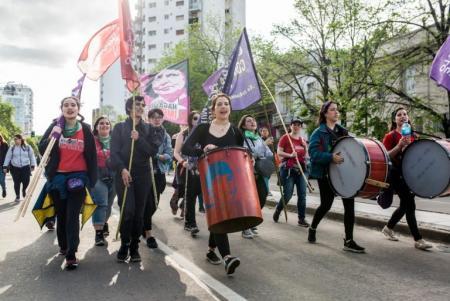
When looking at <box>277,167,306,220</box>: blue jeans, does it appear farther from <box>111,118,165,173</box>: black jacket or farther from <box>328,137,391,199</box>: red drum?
<box>111,118,165,173</box>: black jacket

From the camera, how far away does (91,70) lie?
8859 mm

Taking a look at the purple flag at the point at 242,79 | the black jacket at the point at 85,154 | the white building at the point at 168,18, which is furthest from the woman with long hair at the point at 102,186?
the white building at the point at 168,18

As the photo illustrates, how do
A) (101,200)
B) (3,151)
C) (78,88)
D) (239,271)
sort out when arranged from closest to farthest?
(239,271)
(101,200)
(78,88)
(3,151)

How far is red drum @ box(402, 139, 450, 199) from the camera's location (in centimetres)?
566

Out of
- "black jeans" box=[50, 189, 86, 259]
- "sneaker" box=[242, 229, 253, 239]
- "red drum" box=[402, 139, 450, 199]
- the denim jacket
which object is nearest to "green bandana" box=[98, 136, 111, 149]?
"black jeans" box=[50, 189, 86, 259]

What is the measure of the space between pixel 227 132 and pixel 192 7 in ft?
278

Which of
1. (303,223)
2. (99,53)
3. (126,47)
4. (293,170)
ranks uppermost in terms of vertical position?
(99,53)

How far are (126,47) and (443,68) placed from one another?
4119 mm

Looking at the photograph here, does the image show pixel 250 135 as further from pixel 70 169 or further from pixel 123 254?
pixel 70 169

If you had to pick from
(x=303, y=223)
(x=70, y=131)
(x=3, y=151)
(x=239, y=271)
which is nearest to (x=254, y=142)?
(x=303, y=223)

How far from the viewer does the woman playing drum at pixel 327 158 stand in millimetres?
6036

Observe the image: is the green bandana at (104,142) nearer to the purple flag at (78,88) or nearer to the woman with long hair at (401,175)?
the purple flag at (78,88)

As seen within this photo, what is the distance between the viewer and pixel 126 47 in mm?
6332

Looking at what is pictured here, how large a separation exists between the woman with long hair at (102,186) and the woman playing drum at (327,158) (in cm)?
283
